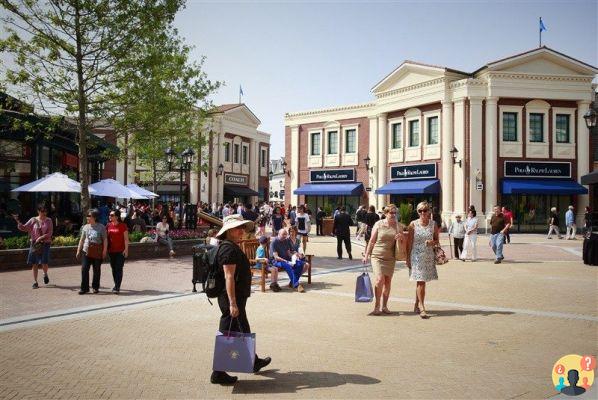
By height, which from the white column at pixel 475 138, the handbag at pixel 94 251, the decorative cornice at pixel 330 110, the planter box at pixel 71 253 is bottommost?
the planter box at pixel 71 253

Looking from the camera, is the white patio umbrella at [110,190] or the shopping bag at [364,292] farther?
the white patio umbrella at [110,190]

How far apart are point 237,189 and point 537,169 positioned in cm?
2848

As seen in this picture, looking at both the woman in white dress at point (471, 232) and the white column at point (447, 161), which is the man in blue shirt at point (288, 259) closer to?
the woman in white dress at point (471, 232)

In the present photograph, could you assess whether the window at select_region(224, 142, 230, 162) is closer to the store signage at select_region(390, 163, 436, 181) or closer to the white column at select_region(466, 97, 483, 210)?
the store signage at select_region(390, 163, 436, 181)

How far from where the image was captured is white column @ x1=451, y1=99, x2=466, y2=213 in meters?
29.8

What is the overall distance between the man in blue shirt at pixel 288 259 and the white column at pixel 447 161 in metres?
21.7

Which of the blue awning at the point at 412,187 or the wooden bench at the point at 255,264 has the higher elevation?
the blue awning at the point at 412,187

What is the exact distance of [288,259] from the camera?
10.6 m

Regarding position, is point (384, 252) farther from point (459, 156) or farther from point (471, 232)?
point (459, 156)

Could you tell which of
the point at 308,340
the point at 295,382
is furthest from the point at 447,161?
the point at 295,382

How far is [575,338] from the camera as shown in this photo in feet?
21.0

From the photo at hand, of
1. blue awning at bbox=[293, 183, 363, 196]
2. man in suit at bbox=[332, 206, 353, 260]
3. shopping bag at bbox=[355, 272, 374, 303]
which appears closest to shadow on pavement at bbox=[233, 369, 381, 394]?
shopping bag at bbox=[355, 272, 374, 303]

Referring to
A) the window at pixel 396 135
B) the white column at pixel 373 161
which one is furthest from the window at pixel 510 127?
the white column at pixel 373 161

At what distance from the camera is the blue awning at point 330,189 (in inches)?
1435
